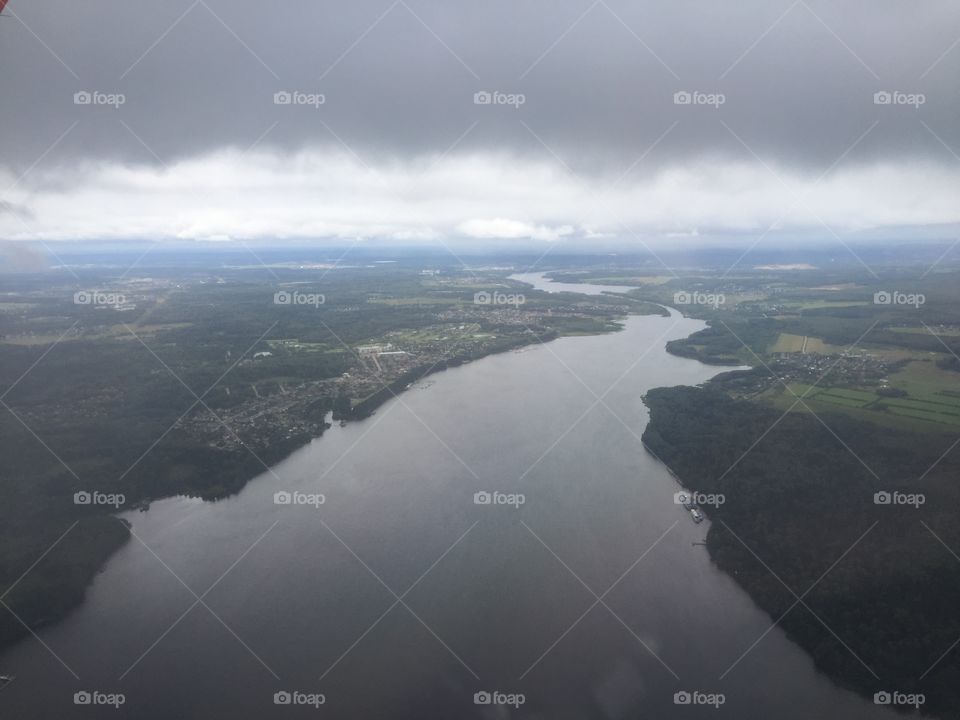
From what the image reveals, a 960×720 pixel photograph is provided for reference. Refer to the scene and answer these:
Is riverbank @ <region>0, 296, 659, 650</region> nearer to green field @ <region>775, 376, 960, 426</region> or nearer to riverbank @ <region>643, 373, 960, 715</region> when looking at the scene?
riverbank @ <region>643, 373, 960, 715</region>

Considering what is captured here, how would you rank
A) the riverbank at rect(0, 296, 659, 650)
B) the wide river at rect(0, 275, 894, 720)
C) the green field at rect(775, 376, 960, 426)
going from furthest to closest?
1. the green field at rect(775, 376, 960, 426)
2. the riverbank at rect(0, 296, 659, 650)
3. the wide river at rect(0, 275, 894, 720)

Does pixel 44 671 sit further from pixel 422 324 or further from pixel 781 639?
pixel 422 324

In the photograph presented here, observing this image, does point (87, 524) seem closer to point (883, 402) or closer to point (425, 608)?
point (425, 608)

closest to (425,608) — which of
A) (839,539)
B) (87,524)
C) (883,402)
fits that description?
(87,524)

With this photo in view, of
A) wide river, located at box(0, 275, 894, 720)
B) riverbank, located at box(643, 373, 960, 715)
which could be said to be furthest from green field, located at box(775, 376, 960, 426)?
wide river, located at box(0, 275, 894, 720)

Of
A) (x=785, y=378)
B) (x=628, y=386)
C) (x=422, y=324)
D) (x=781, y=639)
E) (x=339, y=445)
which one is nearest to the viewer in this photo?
(x=781, y=639)

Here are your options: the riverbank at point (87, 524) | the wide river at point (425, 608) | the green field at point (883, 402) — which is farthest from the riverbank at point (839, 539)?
the riverbank at point (87, 524)

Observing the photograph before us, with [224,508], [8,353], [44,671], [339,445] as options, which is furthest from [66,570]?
[8,353]

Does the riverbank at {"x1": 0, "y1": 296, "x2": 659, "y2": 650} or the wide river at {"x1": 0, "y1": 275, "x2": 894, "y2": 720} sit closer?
the wide river at {"x1": 0, "y1": 275, "x2": 894, "y2": 720}

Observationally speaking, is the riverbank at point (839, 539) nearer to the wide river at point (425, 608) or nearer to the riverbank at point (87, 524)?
the wide river at point (425, 608)
